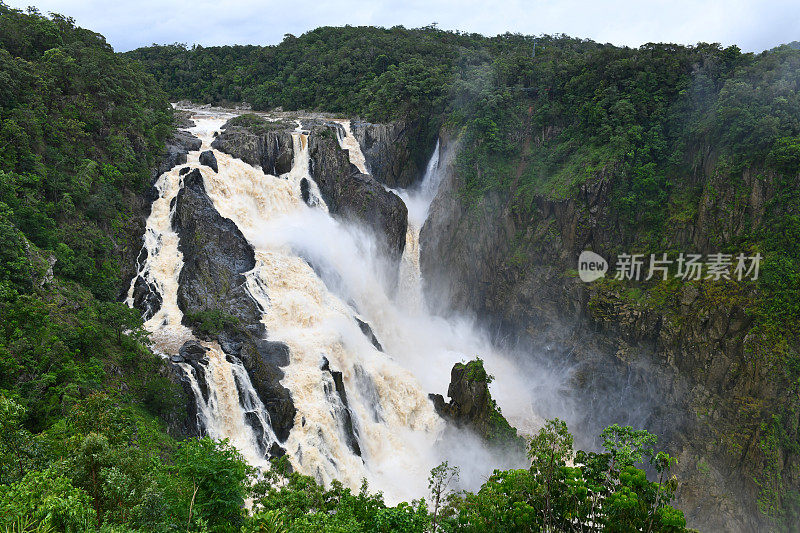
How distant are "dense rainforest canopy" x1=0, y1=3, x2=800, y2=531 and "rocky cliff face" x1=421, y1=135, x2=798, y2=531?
0.79 meters

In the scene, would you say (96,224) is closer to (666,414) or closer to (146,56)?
(666,414)

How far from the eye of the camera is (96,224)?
23.3 meters

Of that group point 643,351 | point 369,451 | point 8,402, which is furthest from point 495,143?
point 8,402

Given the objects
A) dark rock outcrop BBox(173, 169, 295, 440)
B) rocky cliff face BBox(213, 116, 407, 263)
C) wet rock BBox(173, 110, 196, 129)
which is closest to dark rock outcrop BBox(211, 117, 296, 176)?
rocky cliff face BBox(213, 116, 407, 263)

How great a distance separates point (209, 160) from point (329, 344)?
13726 millimetres

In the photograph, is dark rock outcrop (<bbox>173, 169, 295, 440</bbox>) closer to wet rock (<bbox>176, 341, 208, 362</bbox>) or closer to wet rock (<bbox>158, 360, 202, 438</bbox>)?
wet rock (<bbox>176, 341, 208, 362</bbox>)

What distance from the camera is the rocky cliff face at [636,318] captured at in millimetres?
22766

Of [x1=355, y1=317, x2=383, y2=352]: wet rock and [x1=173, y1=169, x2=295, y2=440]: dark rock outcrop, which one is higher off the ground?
[x1=173, y1=169, x2=295, y2=440]: dark rock outcrop

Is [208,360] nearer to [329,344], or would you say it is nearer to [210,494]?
[329,344]

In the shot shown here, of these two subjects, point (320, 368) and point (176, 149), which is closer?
point (320, 368)

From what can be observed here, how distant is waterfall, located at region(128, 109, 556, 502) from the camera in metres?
19.1

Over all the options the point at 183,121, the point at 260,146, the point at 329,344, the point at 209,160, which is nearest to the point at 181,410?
the point at 329,344

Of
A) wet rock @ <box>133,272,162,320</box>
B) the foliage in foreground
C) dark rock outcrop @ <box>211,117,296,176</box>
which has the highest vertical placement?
dark rock outcrop @ <box>211,117,296,176</box>

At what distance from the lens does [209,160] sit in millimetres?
28578
